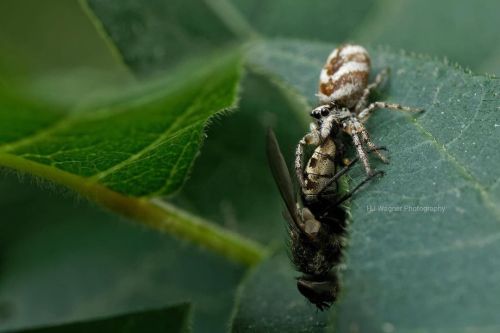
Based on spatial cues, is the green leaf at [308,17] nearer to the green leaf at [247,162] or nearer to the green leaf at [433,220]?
the green leaf at [247,162]

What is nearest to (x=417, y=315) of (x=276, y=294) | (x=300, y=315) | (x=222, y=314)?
(x=300, y=315)

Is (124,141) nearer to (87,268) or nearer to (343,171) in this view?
(343,171)

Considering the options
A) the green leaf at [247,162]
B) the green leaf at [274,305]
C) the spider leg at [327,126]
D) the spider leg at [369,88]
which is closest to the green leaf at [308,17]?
the green leaf at [247,162]

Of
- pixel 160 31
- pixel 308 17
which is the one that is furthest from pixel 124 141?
pixel 308 17

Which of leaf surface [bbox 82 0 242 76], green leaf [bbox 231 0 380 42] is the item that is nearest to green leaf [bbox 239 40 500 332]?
green leaf [bbox 231 0 380 42]

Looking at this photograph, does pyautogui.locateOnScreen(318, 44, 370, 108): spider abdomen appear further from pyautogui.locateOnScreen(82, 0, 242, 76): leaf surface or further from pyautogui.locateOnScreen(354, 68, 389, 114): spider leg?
pyautogui.locateOnScreen(82, 0, 242, 76): leaf surface

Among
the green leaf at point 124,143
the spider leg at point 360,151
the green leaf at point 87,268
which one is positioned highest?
the green leaf at point 124,143
